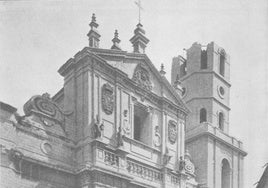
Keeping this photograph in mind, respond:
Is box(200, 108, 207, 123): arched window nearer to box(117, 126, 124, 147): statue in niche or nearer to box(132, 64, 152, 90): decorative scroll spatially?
box(132, 64, 152, 90): decorative scroll

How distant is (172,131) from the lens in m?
21.9

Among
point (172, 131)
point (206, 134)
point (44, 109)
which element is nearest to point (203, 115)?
point (206, 134)

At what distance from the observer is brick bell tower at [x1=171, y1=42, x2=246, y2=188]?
25781mm

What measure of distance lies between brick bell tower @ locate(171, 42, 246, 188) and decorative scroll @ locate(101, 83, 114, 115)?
20.2ft

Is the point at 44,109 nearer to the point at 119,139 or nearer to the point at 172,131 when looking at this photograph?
the point at 119,139

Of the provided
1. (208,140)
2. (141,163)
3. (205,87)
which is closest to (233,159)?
(208,140)

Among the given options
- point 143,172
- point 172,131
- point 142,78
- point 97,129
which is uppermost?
point 142,78

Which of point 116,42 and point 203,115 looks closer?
point 116,42

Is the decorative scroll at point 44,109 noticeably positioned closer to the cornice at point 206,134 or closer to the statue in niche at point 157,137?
the statue in niche at point 157,137

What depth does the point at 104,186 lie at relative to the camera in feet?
57.0

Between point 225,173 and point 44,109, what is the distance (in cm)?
1325

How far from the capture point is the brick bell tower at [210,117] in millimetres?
25781

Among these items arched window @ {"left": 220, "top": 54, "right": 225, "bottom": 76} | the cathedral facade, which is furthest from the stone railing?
arched window @ {"left": 220, "top": 54, "right": 225, "bottom": 76}

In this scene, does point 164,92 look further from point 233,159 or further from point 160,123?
point 233,159
